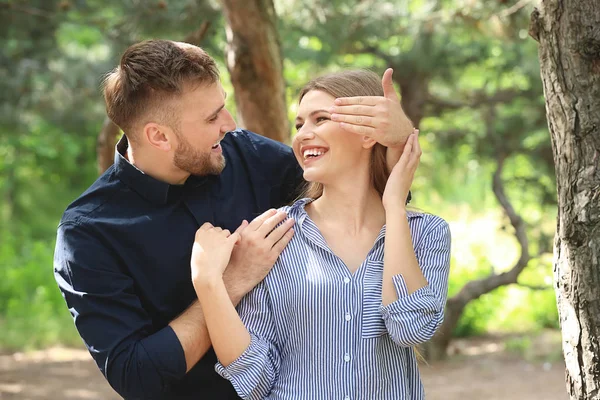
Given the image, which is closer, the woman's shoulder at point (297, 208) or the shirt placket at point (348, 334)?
A: the shirt placket at point (348, 334)

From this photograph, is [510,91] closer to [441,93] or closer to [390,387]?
[441,93]

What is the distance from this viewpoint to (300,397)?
83.4 inches

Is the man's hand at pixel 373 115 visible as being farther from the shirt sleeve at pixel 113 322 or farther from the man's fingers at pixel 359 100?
the shirt sleeve at pixel 113 322

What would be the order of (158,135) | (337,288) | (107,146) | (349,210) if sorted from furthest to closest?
(107,146)
(158,135)
(349,210)
(337,288)

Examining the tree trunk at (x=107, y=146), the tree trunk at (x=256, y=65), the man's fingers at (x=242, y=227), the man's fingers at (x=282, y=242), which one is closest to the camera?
the man's fingers at (x=282, y=242)

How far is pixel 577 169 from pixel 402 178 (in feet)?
1.59

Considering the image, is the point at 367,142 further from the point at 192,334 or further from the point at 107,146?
the point at 107,146

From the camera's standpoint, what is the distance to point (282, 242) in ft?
7.54

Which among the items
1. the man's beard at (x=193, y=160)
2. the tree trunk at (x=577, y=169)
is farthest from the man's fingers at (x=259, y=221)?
the tree trunk at (x=577, y=169)

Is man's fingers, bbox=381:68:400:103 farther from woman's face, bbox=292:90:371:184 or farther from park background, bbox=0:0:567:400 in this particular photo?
park background, bbox=0:0:567:400

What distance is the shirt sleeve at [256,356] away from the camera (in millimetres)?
2104

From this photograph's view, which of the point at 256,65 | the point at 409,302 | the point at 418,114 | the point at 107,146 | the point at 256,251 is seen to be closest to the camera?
the point at 409,302

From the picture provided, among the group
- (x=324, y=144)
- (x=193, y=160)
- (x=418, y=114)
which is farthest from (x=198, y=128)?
(x=418, y=114)

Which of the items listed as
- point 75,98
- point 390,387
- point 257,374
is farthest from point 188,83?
point 75,98
